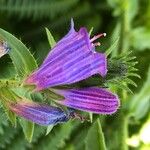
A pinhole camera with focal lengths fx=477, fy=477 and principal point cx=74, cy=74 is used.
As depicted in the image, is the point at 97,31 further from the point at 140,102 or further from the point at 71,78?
the point at 71,78

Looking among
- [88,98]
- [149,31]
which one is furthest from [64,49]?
[149,31]

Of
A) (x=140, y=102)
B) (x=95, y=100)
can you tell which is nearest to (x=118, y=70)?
(x=95, y=100)

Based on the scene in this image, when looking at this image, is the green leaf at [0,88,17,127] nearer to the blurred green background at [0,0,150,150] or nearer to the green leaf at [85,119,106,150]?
the green leaf at [85,119,106,150]

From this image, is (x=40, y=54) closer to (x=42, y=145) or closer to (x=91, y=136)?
(x=42, y=145)

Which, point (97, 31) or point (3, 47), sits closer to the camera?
point (3, 47)

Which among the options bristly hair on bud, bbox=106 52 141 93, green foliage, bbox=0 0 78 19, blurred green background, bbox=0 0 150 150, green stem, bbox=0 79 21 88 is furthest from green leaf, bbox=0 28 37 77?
green foliage, bbox=0 0 78 19
